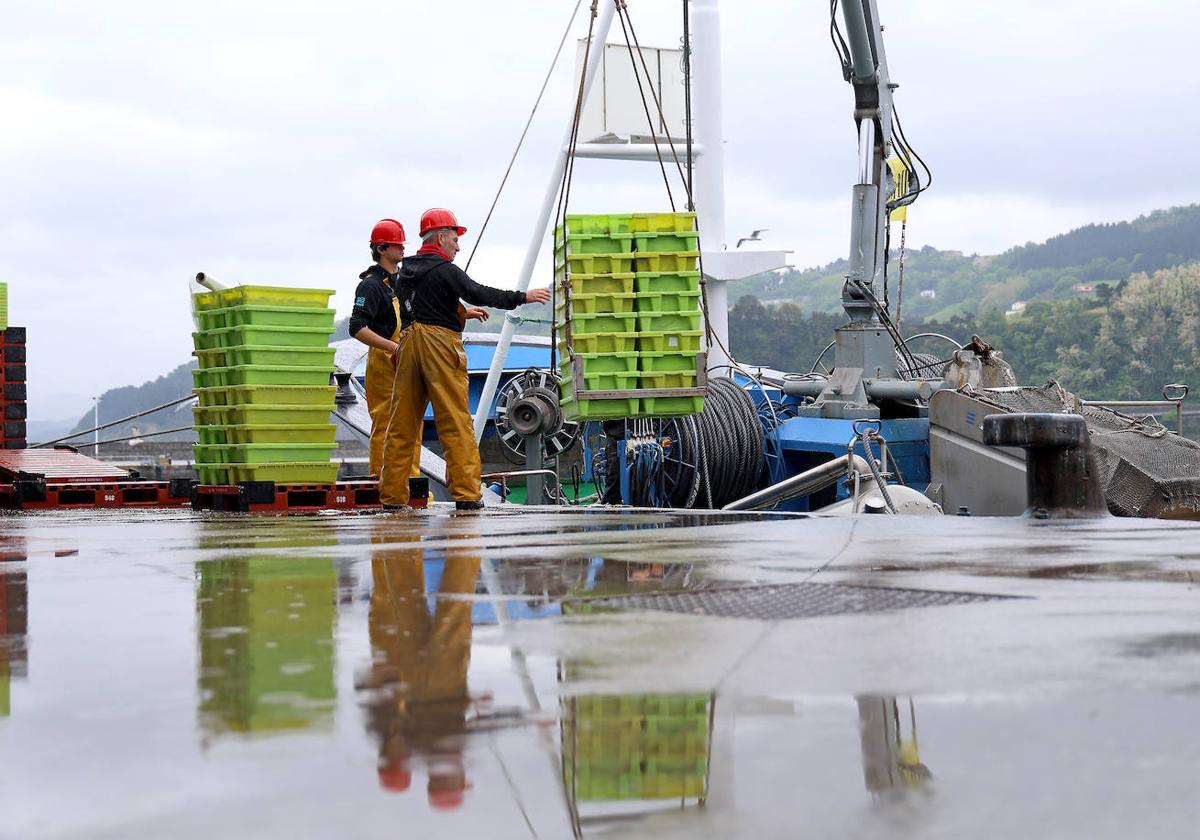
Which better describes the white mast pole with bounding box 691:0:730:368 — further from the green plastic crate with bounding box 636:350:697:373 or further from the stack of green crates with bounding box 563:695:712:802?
the stack of green crates with bounding box 563:695:712:802

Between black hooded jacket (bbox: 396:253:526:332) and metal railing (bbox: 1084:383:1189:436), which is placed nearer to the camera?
black hooded jacket (bbox: 396:253:526:332)

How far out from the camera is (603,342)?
11836 mm

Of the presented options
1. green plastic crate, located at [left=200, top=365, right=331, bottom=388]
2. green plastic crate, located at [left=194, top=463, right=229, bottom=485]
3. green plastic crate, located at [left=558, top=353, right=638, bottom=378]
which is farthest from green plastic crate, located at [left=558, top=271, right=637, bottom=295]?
green plastic crate, located at [left=194, top=463, right=229, bottom=485]

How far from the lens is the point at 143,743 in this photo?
220cm

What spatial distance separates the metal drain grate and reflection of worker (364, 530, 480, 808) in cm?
49

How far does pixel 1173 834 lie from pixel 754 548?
3.96 m

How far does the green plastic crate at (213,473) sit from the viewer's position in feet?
36.0

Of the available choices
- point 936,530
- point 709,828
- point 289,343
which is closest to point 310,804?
point 709,828

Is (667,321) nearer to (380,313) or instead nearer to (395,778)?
(380,313)

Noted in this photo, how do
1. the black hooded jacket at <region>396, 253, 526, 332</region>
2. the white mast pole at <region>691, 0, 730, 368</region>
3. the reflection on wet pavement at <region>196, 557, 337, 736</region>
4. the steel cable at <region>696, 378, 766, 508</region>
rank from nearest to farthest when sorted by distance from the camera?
the reflection on wet pavement at <region>196, 557, 337, 736</region>, the black hooded jacket at <region>396, 253, 526, 332</region>, the steel cable at <region>696, 378, 766, 508</region>, the white mast pole at <region>691, 0, 730, 368</region>

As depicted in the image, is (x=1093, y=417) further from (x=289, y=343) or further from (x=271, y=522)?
(x=271, y=522)

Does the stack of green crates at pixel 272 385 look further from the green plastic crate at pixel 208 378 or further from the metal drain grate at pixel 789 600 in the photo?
the metal drain grate at pixel 789 600

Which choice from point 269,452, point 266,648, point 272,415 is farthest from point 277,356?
point 266,648

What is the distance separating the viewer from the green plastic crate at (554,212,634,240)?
1176 centimetres
